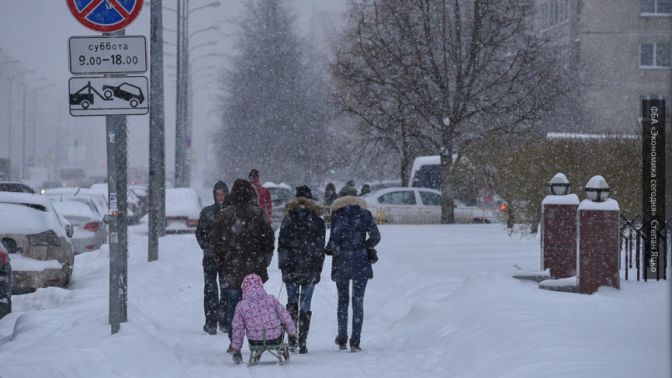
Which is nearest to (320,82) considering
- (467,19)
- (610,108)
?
(610,108)

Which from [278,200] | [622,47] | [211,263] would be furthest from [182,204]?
[622,47]

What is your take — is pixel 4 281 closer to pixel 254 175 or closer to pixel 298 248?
pixel 298 248

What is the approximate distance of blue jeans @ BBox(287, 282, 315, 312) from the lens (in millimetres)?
10102

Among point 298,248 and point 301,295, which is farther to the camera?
point 301,295

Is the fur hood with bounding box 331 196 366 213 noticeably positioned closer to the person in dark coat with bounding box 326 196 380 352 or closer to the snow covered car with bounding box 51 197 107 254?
the person in dark coat with bounding box 326 196 380 352

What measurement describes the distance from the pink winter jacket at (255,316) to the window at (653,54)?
4721 cm

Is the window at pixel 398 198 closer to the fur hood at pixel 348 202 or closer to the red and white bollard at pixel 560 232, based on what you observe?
the red and white bollard at pixel 560 232

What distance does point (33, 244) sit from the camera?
13797 mm

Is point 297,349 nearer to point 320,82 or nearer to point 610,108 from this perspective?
point 610,108

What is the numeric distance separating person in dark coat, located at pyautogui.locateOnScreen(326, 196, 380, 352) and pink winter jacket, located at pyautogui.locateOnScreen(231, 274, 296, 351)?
110 centimetres

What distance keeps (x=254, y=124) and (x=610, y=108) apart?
69.3ft

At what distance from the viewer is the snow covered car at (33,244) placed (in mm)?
13602

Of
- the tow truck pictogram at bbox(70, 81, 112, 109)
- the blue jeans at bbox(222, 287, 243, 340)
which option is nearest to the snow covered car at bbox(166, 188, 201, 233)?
the blue jeans at bbox(222, 287, 243, 340)

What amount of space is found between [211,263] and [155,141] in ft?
28.4
